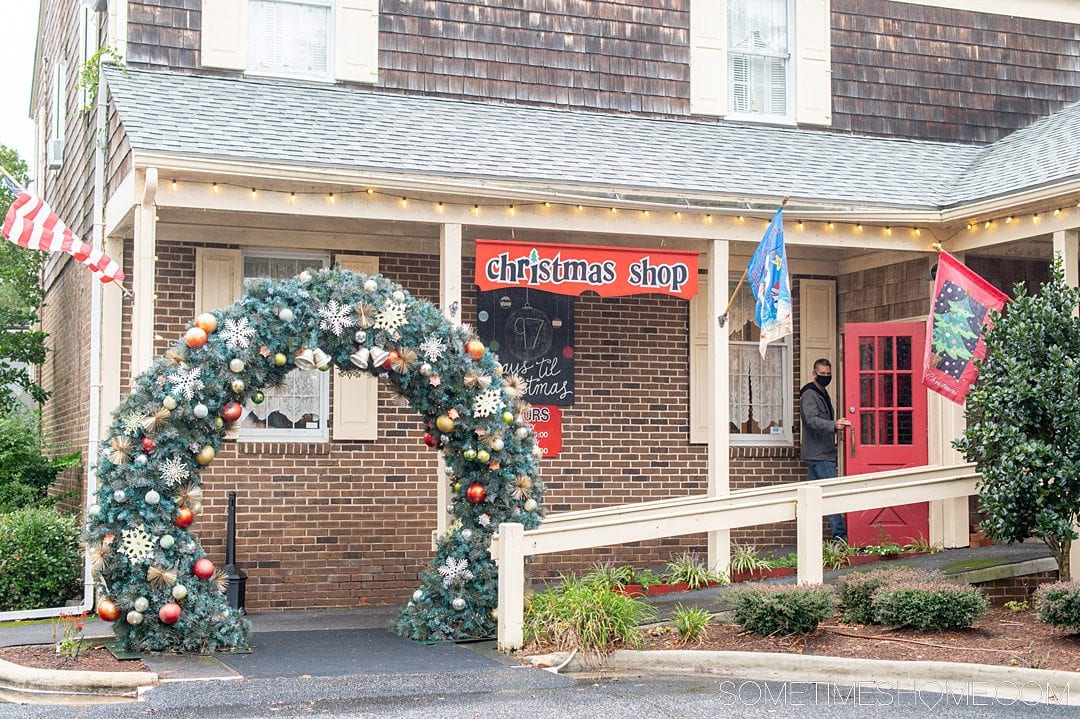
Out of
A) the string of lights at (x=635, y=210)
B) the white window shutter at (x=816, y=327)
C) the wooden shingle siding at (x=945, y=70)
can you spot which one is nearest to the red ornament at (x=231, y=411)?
the string of lights at (x=635, y=210)

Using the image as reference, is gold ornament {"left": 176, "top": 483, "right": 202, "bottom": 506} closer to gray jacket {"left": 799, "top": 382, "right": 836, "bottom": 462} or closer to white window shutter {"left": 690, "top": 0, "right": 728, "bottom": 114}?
gray jacket {"left": 799, "top": 382, "right": 836, "bottom": 462}

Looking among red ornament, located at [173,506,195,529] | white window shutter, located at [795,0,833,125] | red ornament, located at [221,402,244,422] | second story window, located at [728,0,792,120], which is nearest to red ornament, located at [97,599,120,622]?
red ornament, located at [173,506,195,529]

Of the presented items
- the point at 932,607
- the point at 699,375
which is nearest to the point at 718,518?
the point at 932,607

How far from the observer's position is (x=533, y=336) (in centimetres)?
1258

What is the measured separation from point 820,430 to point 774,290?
2.34m

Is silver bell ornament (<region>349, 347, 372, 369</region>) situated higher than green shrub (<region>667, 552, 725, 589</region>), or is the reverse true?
silver bell ornament (<region>349, 347, 372, 369</region>)

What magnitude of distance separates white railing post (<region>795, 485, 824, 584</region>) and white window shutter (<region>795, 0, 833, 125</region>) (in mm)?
5519

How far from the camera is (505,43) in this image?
13.2 m

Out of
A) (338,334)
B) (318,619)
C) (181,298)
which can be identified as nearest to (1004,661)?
(338,334)

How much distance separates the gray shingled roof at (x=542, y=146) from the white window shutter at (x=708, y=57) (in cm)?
24

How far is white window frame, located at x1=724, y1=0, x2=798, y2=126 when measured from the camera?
551 inches

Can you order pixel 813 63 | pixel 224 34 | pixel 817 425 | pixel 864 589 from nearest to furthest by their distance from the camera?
pixel 864 589, pixel 224 34, pixel 817 425, pixel 813 63

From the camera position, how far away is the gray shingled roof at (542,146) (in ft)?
35.5

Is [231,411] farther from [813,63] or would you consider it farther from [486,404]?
[813,63]
